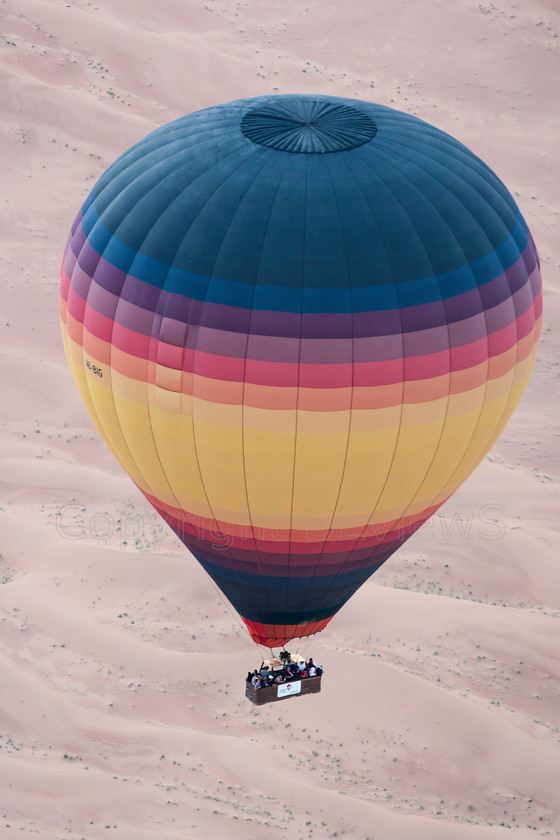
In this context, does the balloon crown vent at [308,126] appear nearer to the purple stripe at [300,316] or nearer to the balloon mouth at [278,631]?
the purple stripe at [300,316]

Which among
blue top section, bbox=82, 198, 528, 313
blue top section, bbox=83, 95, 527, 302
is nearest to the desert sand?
blue top section, bbox=82, 198, 528, 313

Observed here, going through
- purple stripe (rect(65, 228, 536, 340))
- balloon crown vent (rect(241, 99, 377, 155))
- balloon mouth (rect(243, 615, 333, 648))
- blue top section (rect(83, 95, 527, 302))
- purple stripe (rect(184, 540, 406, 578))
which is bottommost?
balloon mouth (rect(243, 615, 333, 648))

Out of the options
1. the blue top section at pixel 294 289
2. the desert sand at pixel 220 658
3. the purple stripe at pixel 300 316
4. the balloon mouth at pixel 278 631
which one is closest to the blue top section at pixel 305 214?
the blue top section at pixel 294 289

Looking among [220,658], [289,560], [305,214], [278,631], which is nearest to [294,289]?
[305,214]

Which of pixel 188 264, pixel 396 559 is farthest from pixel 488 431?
pixel 396 559

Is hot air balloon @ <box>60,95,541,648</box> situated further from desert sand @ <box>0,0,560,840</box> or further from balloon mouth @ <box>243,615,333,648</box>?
desert sand @ <box>0,0,560,840</box>

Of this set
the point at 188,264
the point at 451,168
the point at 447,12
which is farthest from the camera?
the point at 447,12

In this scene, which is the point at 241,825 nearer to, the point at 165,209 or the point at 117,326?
the point at 117,326
